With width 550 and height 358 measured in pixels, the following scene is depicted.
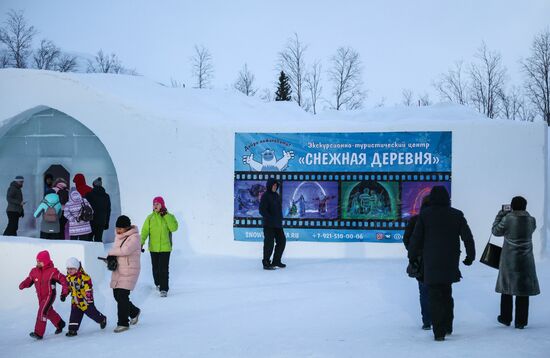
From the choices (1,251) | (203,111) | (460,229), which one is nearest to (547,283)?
(460,229)

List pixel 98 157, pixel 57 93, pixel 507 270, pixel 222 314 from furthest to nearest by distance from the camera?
1. pixel 98 157
2. pixel 57 93
3. pixel 222 314
4. pixel 507 270

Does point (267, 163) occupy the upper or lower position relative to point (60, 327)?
upper

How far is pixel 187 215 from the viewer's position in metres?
12.7

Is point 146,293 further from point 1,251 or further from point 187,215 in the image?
point 187,215

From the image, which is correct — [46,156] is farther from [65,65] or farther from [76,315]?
[65,65]

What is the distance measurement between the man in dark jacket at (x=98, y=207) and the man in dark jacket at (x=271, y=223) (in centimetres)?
361

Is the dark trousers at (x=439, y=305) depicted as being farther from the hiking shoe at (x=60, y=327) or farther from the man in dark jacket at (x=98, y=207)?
the man in dark jacket at (x=98, y=207)

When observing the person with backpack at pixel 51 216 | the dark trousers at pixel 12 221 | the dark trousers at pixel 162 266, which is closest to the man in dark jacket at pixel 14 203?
the dark trousers at pixel 12 221

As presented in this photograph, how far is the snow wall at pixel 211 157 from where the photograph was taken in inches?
465

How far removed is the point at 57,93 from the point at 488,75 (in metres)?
26.3

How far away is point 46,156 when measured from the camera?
14688 mm

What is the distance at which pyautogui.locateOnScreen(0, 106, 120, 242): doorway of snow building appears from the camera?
1445 centimetres

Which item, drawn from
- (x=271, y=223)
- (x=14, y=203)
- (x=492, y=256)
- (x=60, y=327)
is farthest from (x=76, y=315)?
(x=14, y=203)

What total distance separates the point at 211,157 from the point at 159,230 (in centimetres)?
409
